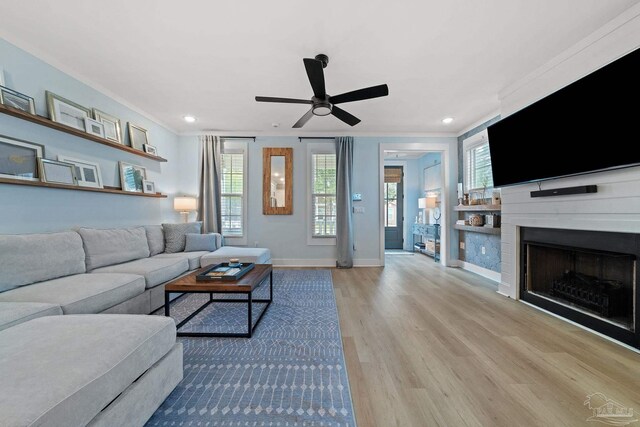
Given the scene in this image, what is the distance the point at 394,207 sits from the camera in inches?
272

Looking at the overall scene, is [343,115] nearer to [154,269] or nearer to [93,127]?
[154,269]

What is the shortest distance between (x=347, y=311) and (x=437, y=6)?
2.83 m

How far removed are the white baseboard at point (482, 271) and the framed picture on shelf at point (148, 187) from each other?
5.42 metres

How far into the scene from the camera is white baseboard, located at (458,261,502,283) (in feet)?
12.0

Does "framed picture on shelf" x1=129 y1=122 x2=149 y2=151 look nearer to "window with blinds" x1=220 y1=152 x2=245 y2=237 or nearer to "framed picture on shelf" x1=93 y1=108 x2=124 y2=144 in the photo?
"framed picture on shelf" x1=93 y1=108 x2=124 y2=144

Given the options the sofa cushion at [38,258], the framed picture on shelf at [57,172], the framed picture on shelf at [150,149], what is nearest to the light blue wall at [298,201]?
the framed picture on shelf at [150,149]

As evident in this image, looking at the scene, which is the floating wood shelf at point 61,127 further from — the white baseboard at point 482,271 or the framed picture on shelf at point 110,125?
the white baseboard at point 482,271

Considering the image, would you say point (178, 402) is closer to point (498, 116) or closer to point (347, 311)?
point (347, 311)

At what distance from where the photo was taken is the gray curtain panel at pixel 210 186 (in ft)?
14.8

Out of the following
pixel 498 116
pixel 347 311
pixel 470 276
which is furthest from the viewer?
pixel 470 276

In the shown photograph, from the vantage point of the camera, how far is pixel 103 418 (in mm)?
920

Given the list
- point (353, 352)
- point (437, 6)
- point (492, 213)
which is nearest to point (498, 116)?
point (492, 213)

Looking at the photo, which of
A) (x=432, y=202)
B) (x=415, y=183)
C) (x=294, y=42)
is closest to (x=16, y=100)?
(x=294, y=42)

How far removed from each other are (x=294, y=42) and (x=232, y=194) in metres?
3.18
